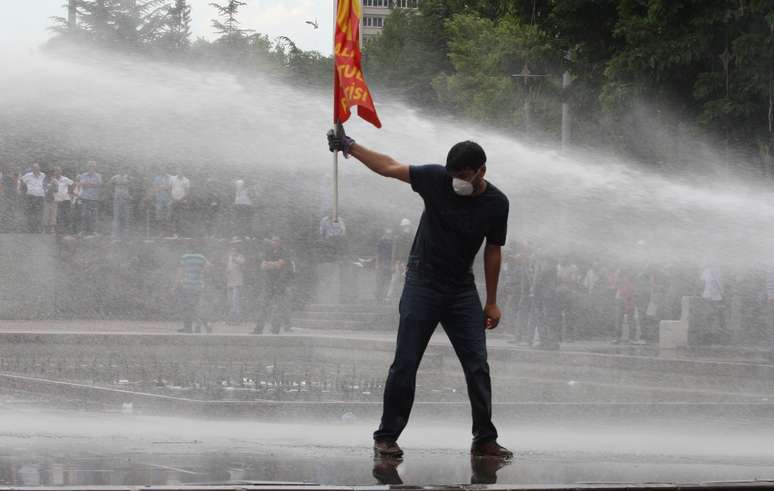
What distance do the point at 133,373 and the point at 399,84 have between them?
43800mm

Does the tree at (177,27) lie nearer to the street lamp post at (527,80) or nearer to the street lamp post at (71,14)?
the street lamp post at (71,14)

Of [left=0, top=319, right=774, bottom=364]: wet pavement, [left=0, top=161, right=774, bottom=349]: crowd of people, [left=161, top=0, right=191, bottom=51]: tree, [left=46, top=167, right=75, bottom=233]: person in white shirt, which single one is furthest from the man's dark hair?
[left=161, top=0, right=191, bottom=51]: tree

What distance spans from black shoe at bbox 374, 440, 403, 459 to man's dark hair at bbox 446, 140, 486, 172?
1.51 meters

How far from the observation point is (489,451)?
8.01 meters

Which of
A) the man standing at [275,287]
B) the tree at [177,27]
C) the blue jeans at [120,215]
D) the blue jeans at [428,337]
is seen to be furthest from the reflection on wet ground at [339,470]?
the tree at [177,27]

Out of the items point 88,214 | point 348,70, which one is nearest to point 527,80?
point 88,214

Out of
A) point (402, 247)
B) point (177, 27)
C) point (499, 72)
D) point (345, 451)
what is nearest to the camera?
point (345, 451)

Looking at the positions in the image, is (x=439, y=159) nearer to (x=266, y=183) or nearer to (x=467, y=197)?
(x=266, y=183)

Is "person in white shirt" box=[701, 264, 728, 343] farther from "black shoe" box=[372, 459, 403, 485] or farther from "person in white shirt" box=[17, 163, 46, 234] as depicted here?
"black shoe" box=[372, 459, 403, 485]

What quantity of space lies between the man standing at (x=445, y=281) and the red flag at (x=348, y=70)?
1.66 ft

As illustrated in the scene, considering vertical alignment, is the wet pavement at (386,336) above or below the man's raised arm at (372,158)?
below

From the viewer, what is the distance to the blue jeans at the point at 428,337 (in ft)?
26.1

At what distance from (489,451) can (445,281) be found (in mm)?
951

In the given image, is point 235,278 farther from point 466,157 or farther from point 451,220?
point 466,157
